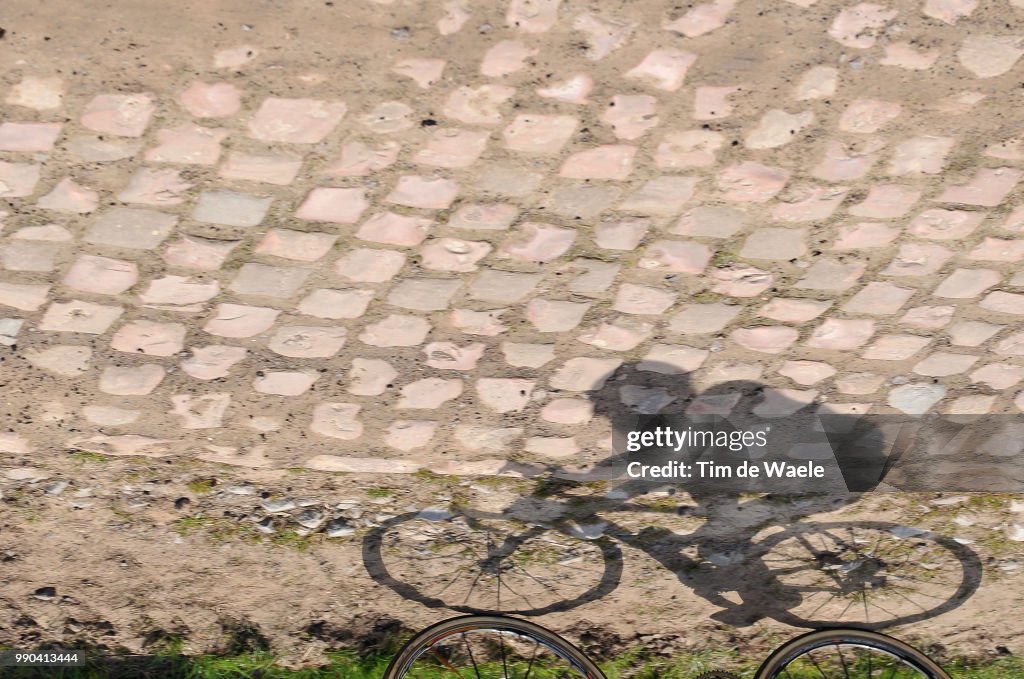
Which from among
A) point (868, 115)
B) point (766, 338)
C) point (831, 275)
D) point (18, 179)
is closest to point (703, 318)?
point (766, 338)

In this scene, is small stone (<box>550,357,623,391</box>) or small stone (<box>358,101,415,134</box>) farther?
small stone (<box>550,357,623,391</box>)

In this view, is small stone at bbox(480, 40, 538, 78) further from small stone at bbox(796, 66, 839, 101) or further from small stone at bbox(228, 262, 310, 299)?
small stone at bbox(228, 262, 310, 299)

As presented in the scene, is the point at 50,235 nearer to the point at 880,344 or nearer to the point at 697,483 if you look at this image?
the point at 697,483

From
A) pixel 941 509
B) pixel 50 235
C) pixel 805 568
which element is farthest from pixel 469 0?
pixel 941 509

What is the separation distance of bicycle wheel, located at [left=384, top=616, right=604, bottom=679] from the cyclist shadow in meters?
0.45

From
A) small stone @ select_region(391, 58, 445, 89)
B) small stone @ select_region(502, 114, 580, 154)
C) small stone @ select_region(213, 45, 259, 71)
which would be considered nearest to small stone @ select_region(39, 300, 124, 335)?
small stone @ select_region(213, 45, 259, 71)

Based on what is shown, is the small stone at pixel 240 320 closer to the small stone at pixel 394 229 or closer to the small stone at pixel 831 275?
the small stone at pixel 394 229

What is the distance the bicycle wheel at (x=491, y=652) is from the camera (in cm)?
254

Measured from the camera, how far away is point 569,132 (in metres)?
1.83

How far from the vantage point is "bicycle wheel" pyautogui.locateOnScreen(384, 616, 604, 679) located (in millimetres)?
2543

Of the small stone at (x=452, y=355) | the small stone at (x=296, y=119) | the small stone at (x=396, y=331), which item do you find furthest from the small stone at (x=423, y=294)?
the small stone at (x=296, y=119)

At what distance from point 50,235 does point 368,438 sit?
1.11m

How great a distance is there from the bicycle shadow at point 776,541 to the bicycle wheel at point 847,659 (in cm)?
11

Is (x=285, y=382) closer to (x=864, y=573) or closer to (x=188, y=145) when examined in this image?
(x=188, y=145)
